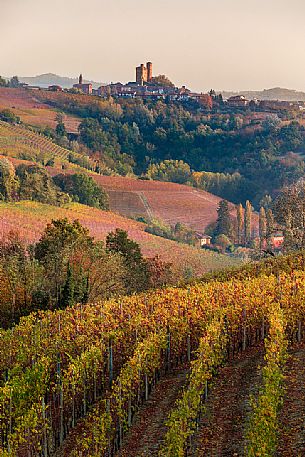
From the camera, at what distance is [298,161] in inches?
5157

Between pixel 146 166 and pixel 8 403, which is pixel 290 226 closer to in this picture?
pixel 8 403

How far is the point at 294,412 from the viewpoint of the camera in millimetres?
13516

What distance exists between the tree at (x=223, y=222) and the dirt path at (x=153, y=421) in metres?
79.1

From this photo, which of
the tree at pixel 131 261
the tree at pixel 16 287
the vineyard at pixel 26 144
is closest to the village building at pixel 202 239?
the vineyard at pixel 26 144

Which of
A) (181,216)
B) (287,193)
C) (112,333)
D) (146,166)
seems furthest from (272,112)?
(112,333)

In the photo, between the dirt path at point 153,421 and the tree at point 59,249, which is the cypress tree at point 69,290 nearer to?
the tree at point 59,249

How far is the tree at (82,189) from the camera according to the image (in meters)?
80.2

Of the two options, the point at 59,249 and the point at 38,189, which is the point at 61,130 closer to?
the point at 38,189

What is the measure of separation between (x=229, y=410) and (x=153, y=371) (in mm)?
2602

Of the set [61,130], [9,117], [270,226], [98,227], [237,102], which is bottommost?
[98,227]

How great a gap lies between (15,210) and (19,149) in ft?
135

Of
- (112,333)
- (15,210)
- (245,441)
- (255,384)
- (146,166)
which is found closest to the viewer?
(245,441)

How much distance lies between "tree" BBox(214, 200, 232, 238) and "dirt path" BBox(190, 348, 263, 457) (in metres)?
78.8

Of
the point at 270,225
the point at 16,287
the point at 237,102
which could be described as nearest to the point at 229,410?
the point at 16,287
